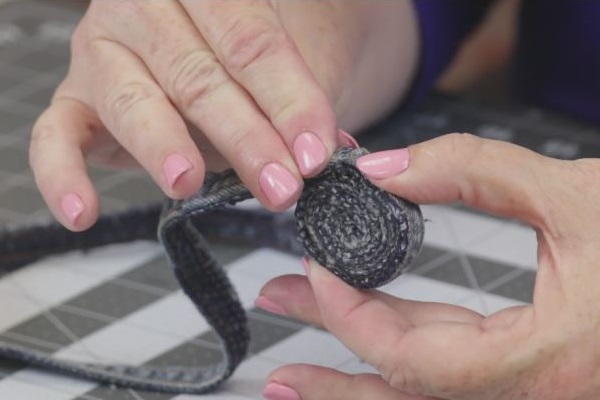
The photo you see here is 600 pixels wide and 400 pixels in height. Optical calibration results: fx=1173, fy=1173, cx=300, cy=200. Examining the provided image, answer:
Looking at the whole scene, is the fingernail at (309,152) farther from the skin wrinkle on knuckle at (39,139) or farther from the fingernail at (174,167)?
the skin wrinkle on knuckle at (39,139)

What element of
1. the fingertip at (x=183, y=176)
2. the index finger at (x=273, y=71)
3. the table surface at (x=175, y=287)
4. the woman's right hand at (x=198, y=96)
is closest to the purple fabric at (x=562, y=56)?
the table surface at (x=175, y=287)

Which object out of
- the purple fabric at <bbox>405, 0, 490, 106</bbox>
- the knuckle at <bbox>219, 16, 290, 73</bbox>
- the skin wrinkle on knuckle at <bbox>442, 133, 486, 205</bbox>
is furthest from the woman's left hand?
the purple fabric at <bbox>405, 0, 490, 106</bbox>

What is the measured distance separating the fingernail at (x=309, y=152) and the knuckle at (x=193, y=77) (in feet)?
0.29

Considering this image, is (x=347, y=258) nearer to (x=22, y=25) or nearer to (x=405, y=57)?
(x=405, y=57)

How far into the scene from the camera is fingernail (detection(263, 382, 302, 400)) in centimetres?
64

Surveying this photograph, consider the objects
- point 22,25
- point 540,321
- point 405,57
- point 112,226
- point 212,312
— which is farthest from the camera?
point 22,25

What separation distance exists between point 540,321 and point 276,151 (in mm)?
166

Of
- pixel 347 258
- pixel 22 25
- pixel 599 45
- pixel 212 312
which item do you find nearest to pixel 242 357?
pixel 212 312

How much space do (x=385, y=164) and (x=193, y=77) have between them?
0.53ft

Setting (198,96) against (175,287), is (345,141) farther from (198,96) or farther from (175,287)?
(175,287)

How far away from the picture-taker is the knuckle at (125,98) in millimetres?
701

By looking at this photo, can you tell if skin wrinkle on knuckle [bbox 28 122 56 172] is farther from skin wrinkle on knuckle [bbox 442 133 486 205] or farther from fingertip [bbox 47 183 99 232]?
skin wrinkle on knuckle [bbox 442 133 486 205]

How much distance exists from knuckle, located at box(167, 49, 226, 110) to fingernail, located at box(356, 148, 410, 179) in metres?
0.14

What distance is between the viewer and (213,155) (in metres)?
0.72
